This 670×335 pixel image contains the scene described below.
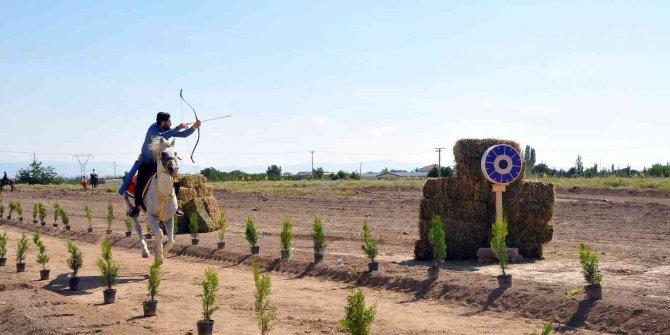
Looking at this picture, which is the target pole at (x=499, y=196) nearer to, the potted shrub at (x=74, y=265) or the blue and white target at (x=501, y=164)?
the blue and white target at (x=501, y=164)

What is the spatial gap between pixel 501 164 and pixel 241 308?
6.80 meters

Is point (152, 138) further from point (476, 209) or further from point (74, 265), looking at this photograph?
point (476, 209)

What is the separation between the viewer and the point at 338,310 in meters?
10.6

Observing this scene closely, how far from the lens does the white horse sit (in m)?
14.5

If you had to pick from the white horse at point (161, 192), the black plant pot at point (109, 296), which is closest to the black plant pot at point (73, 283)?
the black plant pot at point (109, 296)

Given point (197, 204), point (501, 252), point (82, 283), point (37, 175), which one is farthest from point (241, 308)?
point (37, 175)

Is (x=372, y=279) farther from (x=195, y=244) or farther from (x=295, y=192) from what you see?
(x=295, y=192)

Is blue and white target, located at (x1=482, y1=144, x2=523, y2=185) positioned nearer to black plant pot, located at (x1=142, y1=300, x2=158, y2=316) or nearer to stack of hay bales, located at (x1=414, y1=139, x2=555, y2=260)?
stack of hay bales, located at (x1=414, y1=139, x2=555, y2=260)

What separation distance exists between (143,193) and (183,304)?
4.51m

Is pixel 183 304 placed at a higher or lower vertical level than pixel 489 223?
lower

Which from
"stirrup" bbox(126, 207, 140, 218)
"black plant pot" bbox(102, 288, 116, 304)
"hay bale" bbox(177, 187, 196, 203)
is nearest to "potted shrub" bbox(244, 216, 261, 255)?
"stirrup" bbox(126, 207, 140, 218)

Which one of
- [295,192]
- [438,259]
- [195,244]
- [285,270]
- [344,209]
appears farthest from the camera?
[295,192]

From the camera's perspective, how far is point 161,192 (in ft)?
48.2

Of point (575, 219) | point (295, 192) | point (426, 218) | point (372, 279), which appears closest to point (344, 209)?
point (575, 219)
